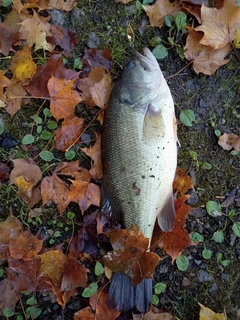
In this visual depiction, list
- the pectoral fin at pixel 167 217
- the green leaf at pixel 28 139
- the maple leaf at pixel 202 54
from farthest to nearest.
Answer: the maple leaf at pixel 202 54
the green leaf at pixel 28 139
the pectoral fin at pixel 167 217

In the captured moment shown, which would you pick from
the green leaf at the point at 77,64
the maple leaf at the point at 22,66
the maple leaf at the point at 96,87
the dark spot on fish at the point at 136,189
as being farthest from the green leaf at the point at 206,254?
the maple leaf at the point at 22,66

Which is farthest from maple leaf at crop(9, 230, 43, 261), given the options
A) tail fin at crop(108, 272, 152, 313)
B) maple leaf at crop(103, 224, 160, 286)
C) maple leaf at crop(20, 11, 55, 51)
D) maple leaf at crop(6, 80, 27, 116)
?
maple leaf at crop(20, 11, 55, 51)

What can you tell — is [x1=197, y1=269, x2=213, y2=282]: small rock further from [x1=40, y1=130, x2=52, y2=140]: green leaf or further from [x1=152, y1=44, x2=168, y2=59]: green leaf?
[x1=152, y1=44, x2=168, y2=59]: green leaf

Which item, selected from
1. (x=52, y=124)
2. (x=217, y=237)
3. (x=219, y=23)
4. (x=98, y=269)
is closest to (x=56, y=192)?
(x=52, y=124)

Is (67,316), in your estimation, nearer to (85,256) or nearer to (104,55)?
(85,256)

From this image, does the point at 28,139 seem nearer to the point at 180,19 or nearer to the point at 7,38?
the point at 7,38

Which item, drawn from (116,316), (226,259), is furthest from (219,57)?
(116,316)

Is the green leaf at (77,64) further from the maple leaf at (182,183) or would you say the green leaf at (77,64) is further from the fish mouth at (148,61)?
the maple leaf at (182,183)
